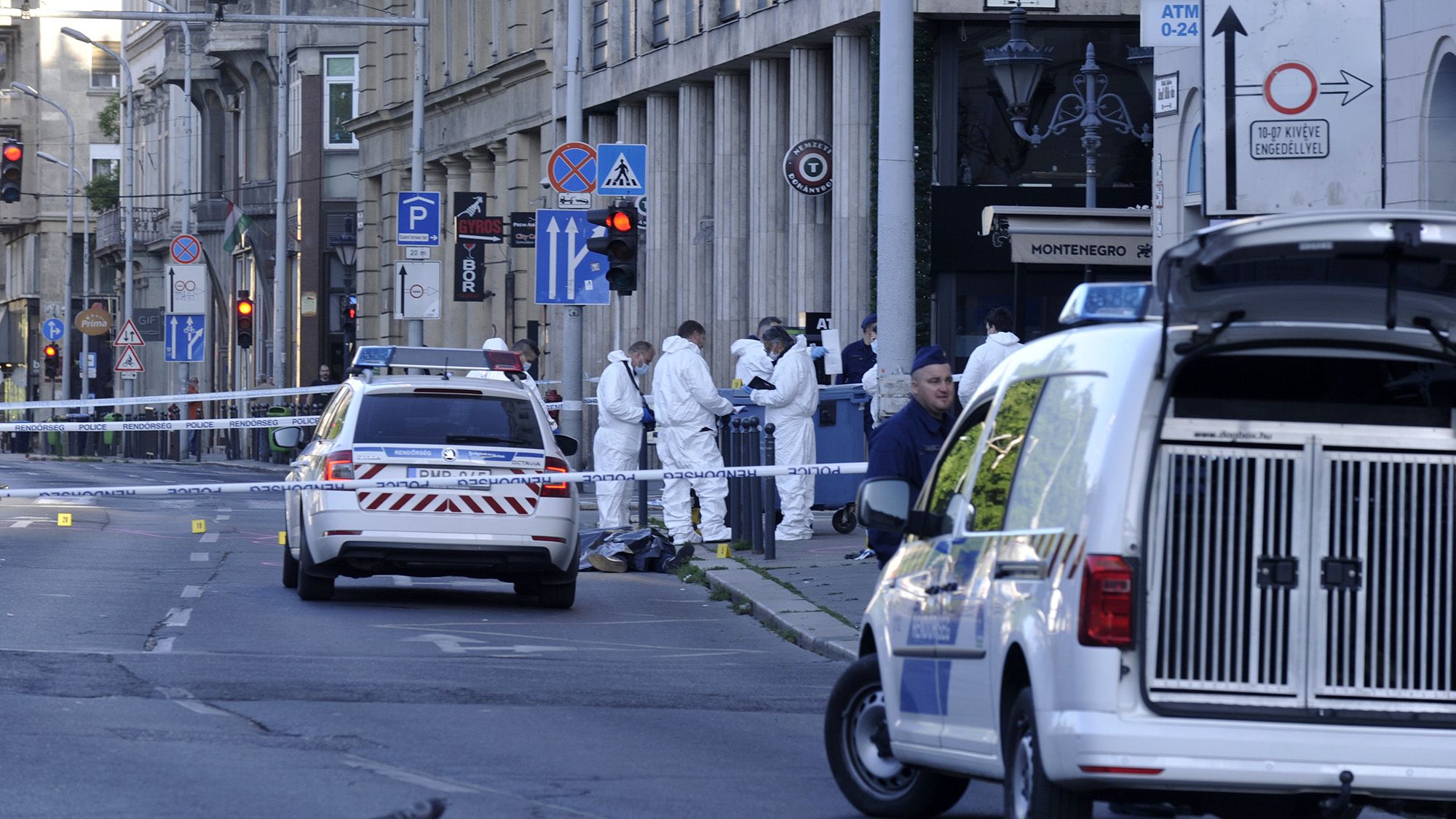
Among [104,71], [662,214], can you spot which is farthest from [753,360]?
[104,71]

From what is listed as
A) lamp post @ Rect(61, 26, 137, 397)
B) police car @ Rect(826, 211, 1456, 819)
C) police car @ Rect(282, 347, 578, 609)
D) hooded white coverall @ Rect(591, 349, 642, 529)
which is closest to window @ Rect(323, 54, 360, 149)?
lamp post @ Rect(61, 26, 137, 397)

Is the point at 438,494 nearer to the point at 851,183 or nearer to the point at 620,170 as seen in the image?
the point at 620,170

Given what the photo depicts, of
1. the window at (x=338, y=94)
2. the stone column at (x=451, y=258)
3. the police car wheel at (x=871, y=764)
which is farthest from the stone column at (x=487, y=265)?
the police car wheel at (x=871, y=764)

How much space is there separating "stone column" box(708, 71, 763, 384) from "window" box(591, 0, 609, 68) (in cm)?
550

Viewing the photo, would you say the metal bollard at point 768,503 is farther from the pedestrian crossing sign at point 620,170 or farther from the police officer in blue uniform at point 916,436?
the police officer in blue uniform at point 916,436

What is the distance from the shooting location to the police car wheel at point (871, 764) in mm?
8672

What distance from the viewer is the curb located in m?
14.4

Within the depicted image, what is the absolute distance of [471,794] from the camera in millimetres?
8812

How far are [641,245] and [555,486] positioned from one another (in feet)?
82.8

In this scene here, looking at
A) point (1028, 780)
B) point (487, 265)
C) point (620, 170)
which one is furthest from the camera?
point (487, 265)

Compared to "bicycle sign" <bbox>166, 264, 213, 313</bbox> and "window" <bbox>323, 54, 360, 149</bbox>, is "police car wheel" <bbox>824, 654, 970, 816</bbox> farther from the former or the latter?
"window" <bbox>323, 54, 360, 149</bbox>

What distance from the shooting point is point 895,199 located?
1606cm

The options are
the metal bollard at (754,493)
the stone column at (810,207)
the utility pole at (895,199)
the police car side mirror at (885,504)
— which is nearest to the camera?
the police car side mirror at (885,504)

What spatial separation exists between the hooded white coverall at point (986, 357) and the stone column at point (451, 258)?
2929 cm
